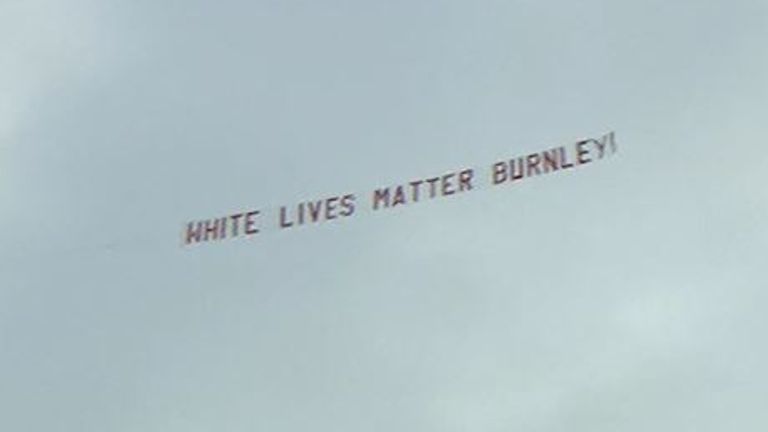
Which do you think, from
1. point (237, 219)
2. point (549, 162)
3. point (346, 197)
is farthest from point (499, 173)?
point (237, 219)

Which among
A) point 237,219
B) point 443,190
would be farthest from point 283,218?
point 443,190

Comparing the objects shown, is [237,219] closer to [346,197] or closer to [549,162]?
[346,197]

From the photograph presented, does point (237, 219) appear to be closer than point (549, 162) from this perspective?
No

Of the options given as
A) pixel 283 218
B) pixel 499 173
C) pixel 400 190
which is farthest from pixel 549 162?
pixel 283 218

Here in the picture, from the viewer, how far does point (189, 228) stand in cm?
7419

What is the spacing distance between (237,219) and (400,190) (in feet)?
25.1

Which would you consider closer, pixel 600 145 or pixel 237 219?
pixel 600 145

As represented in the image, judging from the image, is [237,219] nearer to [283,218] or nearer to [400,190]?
[283,218]

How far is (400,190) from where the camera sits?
70500 millimetres

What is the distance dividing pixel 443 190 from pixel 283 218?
24.5ft

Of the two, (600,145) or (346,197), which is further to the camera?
(346,197)

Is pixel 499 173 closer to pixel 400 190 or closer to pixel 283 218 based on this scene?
pixel 400 190

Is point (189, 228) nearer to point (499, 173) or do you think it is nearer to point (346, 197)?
point (346, 197)

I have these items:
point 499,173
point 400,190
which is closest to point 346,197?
point 400,190
